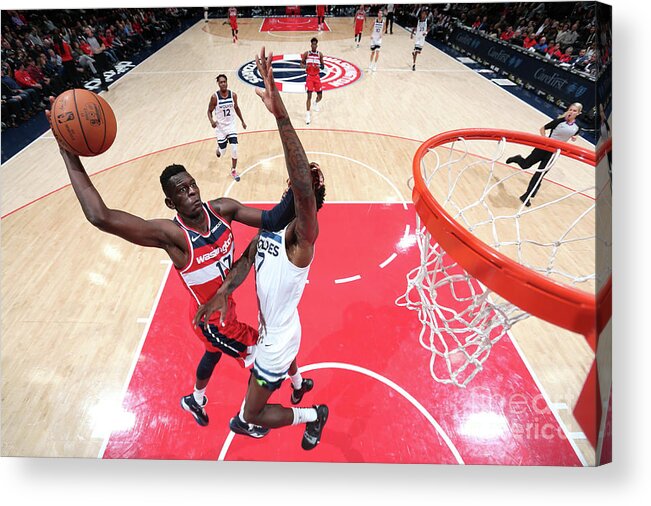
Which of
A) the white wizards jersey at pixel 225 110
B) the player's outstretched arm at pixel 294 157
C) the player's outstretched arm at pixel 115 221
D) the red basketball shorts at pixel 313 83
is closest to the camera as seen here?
the player's outstretched arm at pixel 294 157

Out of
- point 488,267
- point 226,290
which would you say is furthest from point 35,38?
point 488,267

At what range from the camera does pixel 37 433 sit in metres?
2.84

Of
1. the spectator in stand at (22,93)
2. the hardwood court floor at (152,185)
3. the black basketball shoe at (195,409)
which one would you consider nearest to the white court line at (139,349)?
the hardwood court floor at (152,185)

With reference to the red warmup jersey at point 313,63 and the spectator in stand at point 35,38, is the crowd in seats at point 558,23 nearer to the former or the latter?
the red warmup jersey at point 313,63

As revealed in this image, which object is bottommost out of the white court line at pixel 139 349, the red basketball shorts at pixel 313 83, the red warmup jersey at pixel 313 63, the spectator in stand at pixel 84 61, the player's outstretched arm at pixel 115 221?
the white court line at pixel 139 349

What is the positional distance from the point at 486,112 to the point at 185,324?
6.88 metres

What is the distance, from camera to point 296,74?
8.14 metres

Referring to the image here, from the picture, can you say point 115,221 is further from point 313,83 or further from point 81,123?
point 313,83

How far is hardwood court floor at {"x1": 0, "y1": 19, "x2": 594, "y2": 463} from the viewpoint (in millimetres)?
3133

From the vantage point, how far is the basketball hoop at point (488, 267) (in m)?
1.99

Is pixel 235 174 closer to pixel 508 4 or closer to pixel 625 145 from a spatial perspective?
pixel 508 4

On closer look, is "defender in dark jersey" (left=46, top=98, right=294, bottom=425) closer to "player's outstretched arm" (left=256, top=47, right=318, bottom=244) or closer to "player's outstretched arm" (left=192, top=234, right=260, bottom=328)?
"player's outstretched arm" (left=192, top=234, right=260, bottom=328)

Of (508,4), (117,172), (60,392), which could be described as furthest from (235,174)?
(508,4)

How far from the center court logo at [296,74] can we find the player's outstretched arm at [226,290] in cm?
626
